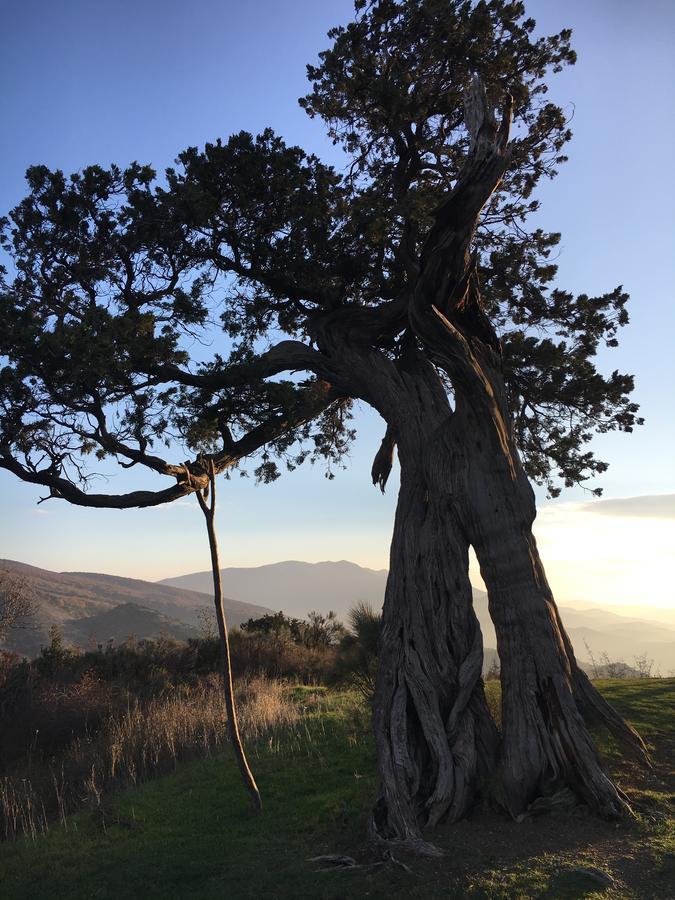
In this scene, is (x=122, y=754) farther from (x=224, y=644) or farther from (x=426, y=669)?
Answer: (x=426, y=669)

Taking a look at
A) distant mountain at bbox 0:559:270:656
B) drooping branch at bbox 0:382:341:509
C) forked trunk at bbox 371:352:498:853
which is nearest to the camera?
forked trunk at bbox 371:352:498:853

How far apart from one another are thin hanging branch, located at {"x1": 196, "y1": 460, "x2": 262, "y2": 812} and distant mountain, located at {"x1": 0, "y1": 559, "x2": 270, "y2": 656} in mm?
27867

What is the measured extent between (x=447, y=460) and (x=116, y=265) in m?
6.22

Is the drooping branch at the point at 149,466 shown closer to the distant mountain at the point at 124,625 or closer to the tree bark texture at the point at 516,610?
the tree bark texture at the point at 516,610

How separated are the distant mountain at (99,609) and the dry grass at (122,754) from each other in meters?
22.2

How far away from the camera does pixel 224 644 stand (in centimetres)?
785

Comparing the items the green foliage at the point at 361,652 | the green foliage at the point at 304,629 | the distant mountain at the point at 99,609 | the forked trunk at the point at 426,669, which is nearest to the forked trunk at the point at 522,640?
the forked trunk at the point at 426,669

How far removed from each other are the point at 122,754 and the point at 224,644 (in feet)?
16.8

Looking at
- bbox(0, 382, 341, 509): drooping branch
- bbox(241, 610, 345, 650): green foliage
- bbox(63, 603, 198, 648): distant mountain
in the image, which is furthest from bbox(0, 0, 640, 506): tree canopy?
bbox(63, 603, 198, 648): distant mountain

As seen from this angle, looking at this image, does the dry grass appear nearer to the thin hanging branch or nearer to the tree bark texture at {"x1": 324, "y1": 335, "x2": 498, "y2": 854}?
the thin hanging branch

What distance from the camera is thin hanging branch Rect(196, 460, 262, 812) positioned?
756 centimetres

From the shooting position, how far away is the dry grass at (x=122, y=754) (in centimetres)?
940

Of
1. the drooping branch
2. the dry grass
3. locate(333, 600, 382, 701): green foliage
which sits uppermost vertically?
the drooping branch

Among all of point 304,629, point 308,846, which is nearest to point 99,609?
point 304,629
